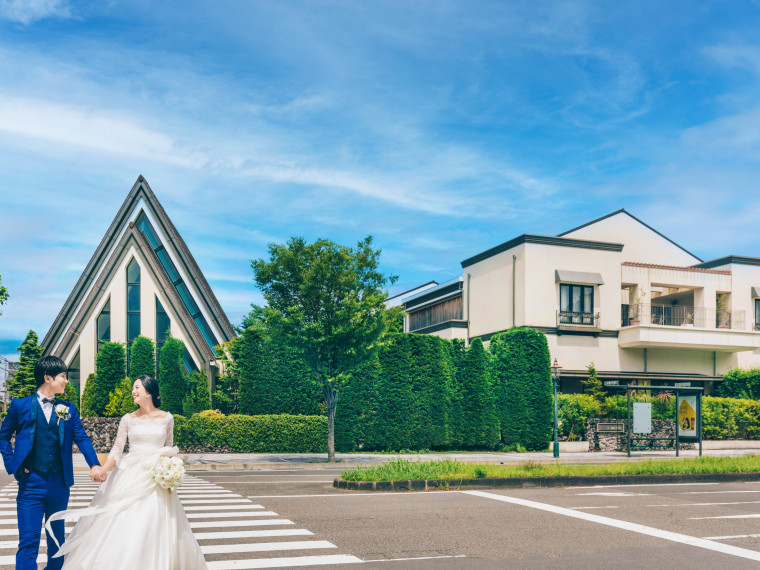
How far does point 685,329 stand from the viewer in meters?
39.4

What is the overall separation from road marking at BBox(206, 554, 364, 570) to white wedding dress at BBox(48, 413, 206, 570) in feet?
4.45

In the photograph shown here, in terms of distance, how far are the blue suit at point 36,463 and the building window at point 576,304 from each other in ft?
109

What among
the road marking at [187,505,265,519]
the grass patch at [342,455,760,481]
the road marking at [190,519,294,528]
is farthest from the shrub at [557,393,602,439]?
Result: the road marking at [190,519,294,528]

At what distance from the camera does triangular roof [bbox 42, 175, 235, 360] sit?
33156mm

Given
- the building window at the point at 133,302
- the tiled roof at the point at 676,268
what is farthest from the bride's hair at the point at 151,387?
the tiled roof at the point at 676,268

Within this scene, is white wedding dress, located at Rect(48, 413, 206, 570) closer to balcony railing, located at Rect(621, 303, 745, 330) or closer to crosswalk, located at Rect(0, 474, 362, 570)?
crosswalk, located at Rect(0, 474, 362, 570)

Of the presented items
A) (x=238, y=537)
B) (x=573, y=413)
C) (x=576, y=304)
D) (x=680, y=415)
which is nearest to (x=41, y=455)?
(x=238, y=537)

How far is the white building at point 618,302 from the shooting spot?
37250 mm

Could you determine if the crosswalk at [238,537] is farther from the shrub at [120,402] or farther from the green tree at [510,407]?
the green tree at [510,407]

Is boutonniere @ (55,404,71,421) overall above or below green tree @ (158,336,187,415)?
above

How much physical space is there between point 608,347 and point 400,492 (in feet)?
85.9

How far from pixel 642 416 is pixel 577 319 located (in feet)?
27.1

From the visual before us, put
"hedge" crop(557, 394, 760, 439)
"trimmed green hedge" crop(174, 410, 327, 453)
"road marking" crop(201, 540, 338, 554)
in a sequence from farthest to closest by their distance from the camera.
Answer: "hedge" crop(557, 394, 760, 439)
"trimmed green hedge" crop(174, 410, 327, 453)
"road marking" crop(201, 540, 338, 554)

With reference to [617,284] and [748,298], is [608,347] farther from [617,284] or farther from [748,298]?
[748,298]
